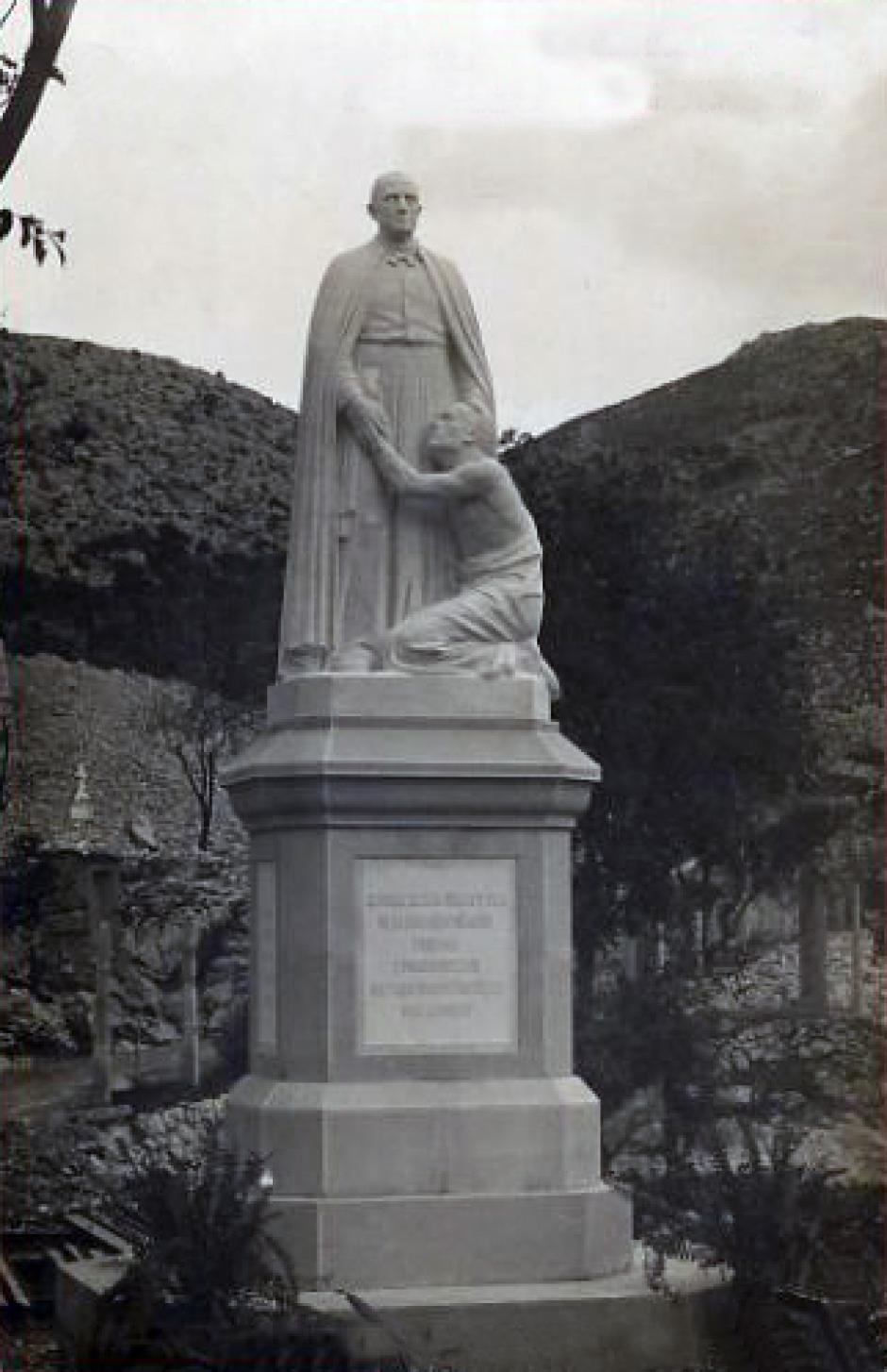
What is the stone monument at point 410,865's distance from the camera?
9.61 m

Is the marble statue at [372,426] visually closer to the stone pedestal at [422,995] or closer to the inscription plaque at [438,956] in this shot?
the stone pedestal at [422,995]

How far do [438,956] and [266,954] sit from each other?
79 centimetres

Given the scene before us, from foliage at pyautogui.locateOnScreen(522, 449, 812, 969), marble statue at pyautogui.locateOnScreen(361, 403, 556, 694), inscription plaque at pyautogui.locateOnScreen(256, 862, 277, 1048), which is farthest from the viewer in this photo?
foliage at pyautogui.locateOnScreen(522, 449, 812, 969)

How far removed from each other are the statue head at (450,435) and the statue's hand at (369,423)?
0.21 m

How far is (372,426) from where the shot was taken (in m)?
10.4

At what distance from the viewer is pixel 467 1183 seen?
9688mm

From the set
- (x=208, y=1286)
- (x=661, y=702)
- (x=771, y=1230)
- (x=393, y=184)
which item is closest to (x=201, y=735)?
(x=661, y=702)

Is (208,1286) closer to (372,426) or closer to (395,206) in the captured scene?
(372,426)

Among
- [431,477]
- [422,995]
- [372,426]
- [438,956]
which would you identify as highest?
[372,426]

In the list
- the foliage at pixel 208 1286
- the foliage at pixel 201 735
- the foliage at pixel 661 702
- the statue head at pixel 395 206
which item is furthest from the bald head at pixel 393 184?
the foliage at pixel 201 735

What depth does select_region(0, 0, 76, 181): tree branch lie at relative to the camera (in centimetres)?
899

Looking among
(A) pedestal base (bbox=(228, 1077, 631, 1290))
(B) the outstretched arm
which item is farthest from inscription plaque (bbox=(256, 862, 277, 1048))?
(B) the outstretched arm

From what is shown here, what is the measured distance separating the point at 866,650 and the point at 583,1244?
28674 mm

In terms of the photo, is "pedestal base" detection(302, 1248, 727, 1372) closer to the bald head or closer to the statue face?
the statue face
